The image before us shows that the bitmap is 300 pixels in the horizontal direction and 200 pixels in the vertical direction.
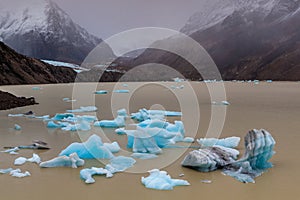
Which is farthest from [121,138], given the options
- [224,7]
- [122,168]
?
[224,7]

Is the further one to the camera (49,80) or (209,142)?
(49,80)

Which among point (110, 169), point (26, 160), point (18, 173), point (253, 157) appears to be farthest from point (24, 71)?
point (253, 157)

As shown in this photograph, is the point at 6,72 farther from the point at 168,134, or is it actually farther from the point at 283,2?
the point at 283,2

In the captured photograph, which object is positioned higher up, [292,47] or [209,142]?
[292,47]

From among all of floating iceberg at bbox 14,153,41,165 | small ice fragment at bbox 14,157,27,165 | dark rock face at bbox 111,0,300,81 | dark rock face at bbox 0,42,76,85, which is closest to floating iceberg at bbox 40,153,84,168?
floating iceberg at bbox 14,153,41,165

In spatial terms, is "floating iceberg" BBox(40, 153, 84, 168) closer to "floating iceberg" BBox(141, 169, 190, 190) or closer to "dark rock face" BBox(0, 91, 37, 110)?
"floating iceberg" BBox(141, 169, 190, 190)

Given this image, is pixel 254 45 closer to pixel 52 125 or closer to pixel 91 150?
pixel 52 125

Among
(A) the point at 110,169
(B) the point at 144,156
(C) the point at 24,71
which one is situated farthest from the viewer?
(C) the point at 24,71
